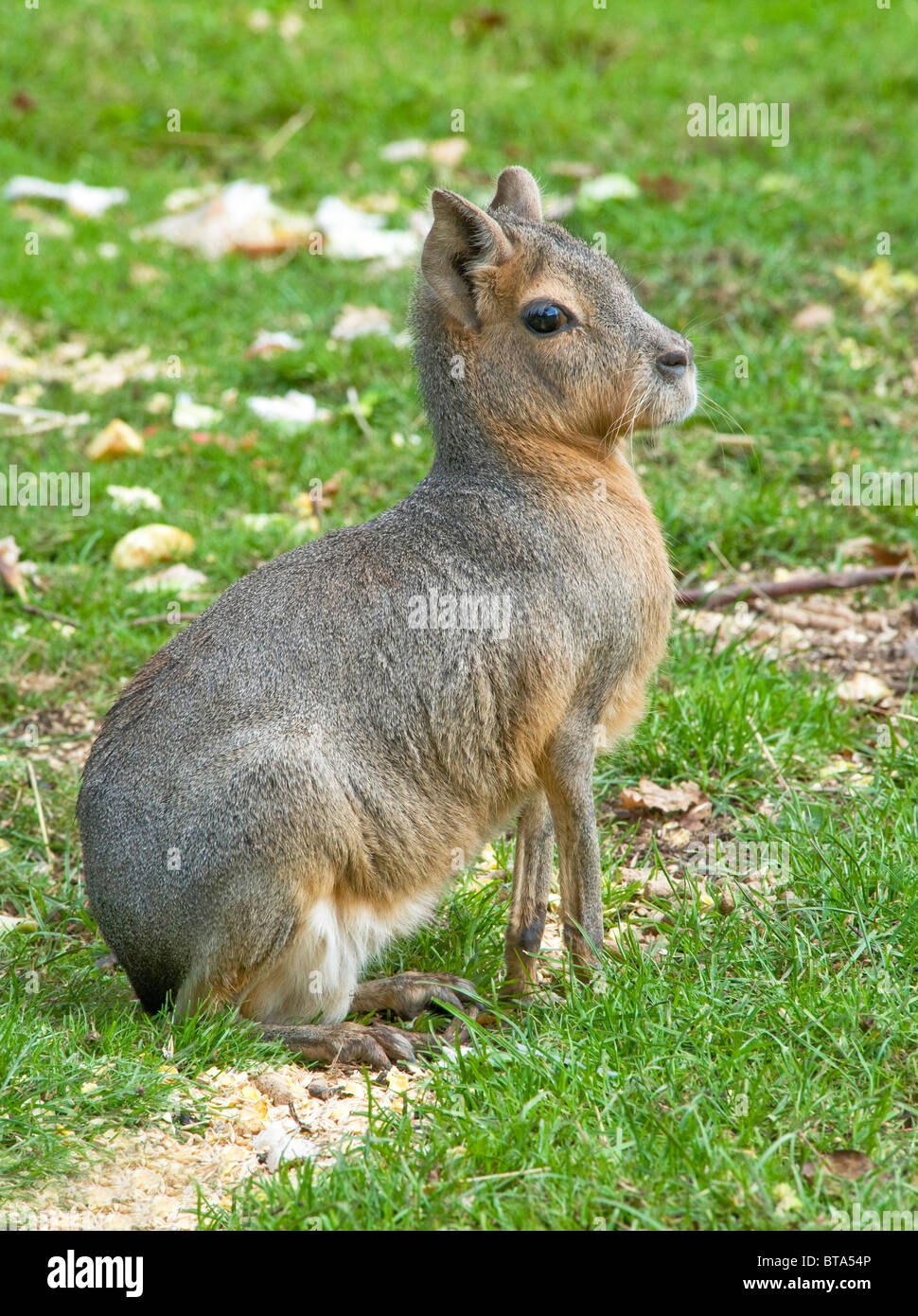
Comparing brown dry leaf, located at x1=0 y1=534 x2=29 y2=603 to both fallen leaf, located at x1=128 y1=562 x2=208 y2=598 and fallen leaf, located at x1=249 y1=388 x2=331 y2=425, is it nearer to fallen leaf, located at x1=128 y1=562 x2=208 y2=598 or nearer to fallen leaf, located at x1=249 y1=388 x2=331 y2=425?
fallen leaf, located at x1=128 y1=562 x2=208 y2=598

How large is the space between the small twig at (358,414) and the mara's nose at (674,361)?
2.94 m

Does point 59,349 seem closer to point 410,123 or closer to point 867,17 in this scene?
point 410,123

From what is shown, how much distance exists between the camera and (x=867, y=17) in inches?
408

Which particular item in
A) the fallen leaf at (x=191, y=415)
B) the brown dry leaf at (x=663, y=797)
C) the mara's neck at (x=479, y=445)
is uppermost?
the mara's neck at (x=479, y=445)

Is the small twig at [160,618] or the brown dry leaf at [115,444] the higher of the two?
the brown dry leaf at [115,444]

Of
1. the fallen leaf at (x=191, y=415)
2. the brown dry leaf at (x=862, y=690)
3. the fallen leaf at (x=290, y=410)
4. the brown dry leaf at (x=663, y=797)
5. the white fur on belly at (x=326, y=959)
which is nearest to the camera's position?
the white fur on belly at (x=326, y=959)

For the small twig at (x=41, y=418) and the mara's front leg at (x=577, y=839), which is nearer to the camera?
the mara's front leg at (x=577, y=839)

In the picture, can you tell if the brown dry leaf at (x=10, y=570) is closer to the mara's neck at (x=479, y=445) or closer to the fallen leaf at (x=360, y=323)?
the fallen leaf at (x=360, y=323)

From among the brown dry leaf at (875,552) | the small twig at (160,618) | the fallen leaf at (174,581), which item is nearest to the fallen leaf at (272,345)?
the fallen leaf at (174,581)

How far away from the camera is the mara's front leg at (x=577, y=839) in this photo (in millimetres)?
3758

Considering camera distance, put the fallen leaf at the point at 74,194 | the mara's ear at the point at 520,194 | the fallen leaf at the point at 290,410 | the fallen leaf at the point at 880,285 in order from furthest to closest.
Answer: the fallen leaf at the point at 74,194
the fallen leaf at the point at 880,285
the fallen leaf at the point at 290,410
the mara's ear at the point at 520,194

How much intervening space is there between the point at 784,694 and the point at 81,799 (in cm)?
238

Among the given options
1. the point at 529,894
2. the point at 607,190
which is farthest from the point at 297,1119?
the point at 607,190

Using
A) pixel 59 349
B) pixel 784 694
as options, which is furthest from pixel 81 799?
pixel 59 349
